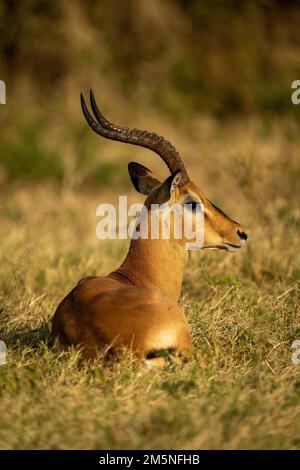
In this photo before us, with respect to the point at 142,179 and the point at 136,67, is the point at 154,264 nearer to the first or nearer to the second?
the point at 142,179

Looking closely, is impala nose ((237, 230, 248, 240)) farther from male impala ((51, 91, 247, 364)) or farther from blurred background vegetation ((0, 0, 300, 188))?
blurred background vegetation ((0, 0, 300, 188))

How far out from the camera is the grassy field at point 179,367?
378 centimetres

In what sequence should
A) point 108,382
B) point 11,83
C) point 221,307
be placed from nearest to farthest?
point 108,382
point 221,307
point 11,83

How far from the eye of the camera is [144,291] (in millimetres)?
4602

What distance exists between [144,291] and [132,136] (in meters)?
1.03

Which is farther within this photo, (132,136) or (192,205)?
(192,205)

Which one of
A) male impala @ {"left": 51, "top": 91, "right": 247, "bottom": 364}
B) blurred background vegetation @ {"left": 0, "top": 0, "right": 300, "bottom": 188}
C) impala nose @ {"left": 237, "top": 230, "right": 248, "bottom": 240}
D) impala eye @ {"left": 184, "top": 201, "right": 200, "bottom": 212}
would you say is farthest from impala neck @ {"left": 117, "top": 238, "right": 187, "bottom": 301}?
blurred background vegetation @ {"left": 0, "top": 0, "right": 300, "bottom": 188}

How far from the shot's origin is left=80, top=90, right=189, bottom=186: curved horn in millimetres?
5160

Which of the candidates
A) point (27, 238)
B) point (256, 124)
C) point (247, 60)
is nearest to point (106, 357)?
point (27, 238)

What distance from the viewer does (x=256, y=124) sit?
13.7 m

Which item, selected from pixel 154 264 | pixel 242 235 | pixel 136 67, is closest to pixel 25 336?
pixel 154 264

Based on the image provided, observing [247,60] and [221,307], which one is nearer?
[221,307]
